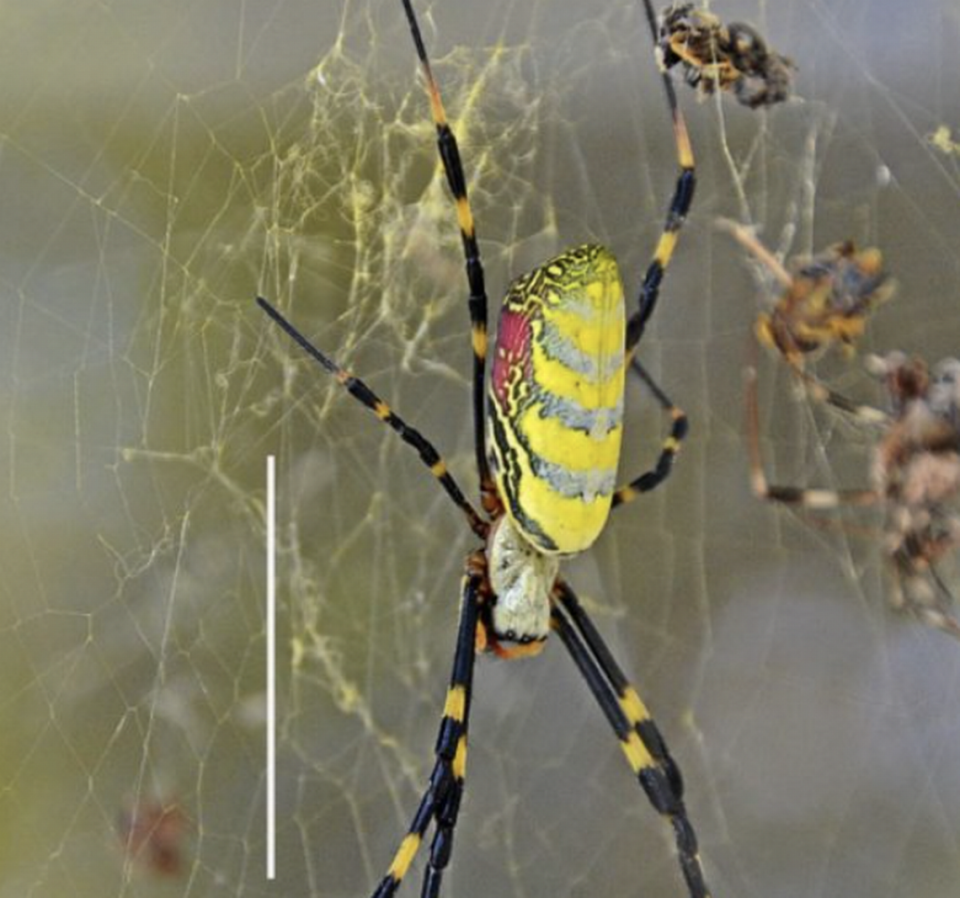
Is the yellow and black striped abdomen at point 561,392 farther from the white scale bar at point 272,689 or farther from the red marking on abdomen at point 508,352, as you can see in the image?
the white scale bar at point 272,689

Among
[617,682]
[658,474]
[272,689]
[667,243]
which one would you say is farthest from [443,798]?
[272,689]

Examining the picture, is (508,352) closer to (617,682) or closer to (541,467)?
(541,467)

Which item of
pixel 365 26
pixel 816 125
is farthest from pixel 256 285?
pixel 816 125

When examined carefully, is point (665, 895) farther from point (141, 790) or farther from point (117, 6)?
point (117, 6)

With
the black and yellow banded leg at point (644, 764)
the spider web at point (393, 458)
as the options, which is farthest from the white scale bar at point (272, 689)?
the black and yellow banded leg at point (644, 764)

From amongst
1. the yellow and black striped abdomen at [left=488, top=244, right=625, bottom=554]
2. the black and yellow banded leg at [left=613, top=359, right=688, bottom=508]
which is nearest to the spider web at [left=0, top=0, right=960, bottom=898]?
the black and yellow banded leg at [left=613, top=359, right=688, bottom=508]

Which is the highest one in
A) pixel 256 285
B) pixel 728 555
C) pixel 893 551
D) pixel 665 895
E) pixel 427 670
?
pixel 256 285
